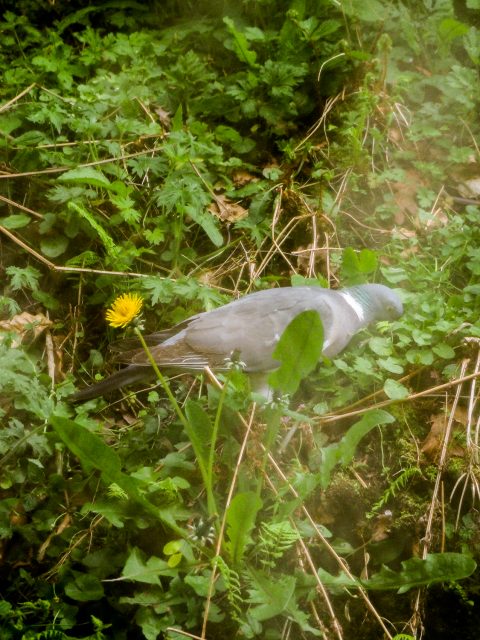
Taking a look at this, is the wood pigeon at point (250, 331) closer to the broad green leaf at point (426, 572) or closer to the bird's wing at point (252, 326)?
the bird's wing at point (252, 326)

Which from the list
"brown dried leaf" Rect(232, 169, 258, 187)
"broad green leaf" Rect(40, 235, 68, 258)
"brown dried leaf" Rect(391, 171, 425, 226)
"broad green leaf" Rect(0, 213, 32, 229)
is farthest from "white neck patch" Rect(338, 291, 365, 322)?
"broad green leaf" Rect(0, 213, 32, 229)

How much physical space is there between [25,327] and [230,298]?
117cm

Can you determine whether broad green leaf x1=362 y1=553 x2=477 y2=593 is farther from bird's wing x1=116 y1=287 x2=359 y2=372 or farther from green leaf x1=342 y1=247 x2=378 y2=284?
green leaf x1=342 y1=247 x2=378 y2=284

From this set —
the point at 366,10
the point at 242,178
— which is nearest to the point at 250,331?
the point at 242,178

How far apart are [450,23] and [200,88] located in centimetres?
180

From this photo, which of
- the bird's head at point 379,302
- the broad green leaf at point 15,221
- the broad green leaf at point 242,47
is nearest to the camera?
the bird's head at point 379,302

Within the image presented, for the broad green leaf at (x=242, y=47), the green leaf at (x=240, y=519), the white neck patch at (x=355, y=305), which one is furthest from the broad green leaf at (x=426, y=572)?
the broad green leaf at (x=242, y=47)

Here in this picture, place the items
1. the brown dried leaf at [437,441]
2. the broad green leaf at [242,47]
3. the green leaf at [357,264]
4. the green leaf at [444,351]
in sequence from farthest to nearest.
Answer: the broad green leaf at [242,47]
the green leaf at [357,264]
the green leaf at [444,351]
the brown dried leaf at [437,441]

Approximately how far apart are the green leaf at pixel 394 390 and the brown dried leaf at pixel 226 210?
→ 1.56m

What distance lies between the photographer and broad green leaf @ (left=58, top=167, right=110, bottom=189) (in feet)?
9.82

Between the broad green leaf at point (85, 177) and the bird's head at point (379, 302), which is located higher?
the broad green leaf at point (85, 177)

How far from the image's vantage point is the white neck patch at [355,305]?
291cm

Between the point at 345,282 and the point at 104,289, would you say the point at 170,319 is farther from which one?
the point at 345,282

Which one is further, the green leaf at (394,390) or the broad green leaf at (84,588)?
the green leaf at (394,390)
